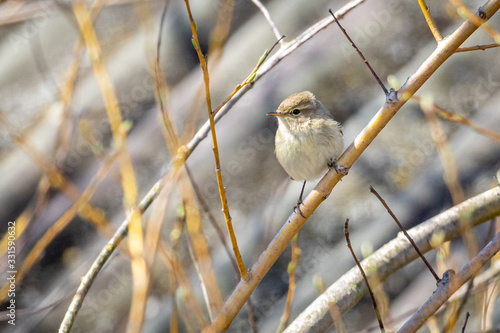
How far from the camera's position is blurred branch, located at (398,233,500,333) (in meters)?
1.25

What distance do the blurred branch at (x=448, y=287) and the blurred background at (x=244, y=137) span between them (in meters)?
1.06

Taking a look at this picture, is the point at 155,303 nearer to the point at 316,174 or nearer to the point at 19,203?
the point at 19,203

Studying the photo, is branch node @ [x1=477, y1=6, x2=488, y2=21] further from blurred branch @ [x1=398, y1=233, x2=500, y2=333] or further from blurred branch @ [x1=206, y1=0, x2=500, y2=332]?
blurred branch @ [x1=398, y1=233, x2=500, y2=333]

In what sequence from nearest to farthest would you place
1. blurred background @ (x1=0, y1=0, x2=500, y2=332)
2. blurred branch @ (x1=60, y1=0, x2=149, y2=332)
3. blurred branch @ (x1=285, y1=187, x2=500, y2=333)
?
blurred branch @ (x1=60, y1=0, x2=149, y2=332)
blurred branch @ (x1=285, y1=187, x2=500, y2=333)
blurred background @ (x1=0, y1=0, x2=500, y2=332)

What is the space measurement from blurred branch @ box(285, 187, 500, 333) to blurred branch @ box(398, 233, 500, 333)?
398 mm

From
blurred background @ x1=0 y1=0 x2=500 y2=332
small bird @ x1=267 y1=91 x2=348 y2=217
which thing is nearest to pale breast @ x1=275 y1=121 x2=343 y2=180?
small bird @ x1=267 y1=91 x2=348 y2=217

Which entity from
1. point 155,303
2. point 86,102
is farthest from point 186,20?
point 155,303

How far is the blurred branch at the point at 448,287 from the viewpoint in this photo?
4.12 ft

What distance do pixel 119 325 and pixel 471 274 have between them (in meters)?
1.66

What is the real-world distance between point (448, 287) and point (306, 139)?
1032 mm

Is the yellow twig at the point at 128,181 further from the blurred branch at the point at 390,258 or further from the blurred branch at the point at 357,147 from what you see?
the blurred branch at the point at 390,258

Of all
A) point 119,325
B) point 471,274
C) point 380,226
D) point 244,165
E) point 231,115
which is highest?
point 231,115

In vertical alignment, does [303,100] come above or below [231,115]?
below

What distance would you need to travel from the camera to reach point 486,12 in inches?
46.8
